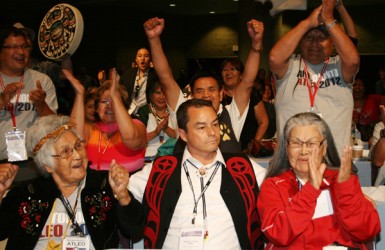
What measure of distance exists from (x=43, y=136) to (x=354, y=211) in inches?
59.9

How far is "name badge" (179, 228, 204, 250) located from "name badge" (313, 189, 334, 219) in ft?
1.73

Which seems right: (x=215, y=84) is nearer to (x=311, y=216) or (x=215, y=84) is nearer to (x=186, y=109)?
(x=186, y=109)

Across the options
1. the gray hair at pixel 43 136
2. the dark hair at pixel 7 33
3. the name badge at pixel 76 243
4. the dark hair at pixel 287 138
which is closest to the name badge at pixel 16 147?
the gray hair at pixel 43 136

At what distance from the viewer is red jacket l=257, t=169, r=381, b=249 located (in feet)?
7.43

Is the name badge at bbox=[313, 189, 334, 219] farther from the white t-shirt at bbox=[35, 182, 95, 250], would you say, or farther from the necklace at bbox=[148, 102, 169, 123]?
the necklace at bbox=[148, 102, 169, 123]

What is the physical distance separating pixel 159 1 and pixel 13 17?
14.0 ft

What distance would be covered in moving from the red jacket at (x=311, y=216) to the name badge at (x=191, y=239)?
30cm

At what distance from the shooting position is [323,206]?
7.89 feet

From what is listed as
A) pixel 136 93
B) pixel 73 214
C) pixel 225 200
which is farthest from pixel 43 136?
pixel 136 93

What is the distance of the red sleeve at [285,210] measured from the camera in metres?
2.28

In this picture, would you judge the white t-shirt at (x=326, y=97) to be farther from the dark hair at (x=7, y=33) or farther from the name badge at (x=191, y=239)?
the dark hair at (x=7, y=33)

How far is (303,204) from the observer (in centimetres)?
228

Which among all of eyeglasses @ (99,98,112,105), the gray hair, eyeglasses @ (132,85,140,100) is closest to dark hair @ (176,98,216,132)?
the gray hair

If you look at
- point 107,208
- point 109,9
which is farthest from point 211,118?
point 109,9
